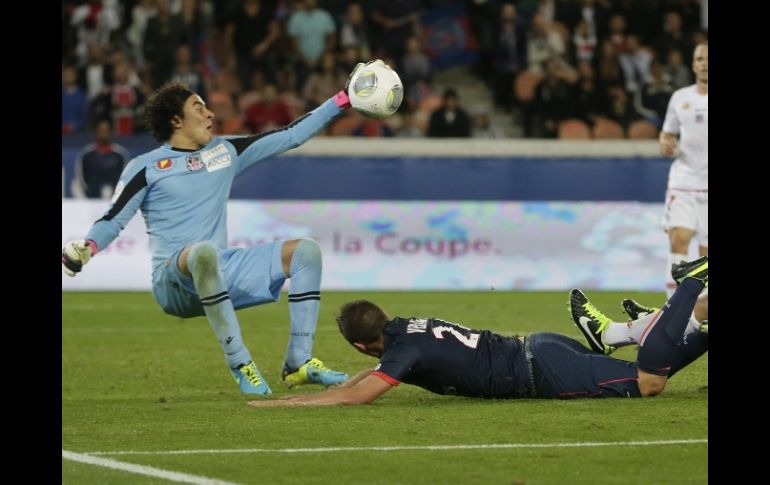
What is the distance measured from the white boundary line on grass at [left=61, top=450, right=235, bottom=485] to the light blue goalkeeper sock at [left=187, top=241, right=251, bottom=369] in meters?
2.16

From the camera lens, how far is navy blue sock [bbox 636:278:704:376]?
329 inches

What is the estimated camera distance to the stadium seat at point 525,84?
21859 millimetres

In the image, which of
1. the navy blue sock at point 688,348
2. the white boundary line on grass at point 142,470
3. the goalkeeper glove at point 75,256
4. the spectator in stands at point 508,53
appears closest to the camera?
the white boundary line on grass at point 142,470

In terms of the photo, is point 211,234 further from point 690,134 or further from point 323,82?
point 323,82

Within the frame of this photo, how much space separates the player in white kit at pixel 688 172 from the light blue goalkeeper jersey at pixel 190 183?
4.49 m

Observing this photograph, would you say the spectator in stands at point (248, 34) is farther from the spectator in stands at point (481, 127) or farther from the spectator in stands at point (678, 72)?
the spectator in stands at point (678, 72)

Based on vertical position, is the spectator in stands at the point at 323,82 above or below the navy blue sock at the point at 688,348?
above

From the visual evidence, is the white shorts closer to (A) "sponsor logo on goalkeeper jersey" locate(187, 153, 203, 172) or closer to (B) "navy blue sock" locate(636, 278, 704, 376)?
(B) "navy blue sock" locate(636, 278, 704, 376)

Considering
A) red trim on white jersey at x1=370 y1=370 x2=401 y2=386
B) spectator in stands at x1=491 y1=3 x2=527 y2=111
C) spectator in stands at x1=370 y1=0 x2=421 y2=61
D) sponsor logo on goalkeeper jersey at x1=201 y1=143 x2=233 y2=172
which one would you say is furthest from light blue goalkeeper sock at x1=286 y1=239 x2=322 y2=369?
spectator in stands at x1=491 y1=3 x2=527 y2=111

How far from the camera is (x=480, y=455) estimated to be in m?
7.01

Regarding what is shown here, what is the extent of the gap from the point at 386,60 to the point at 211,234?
12307 millimetres

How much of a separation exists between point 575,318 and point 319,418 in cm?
204

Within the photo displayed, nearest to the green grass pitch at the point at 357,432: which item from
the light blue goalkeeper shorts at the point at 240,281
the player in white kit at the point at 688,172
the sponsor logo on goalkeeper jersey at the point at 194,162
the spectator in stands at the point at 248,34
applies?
the light blue goalkeeper shorts at the point at 240,281
